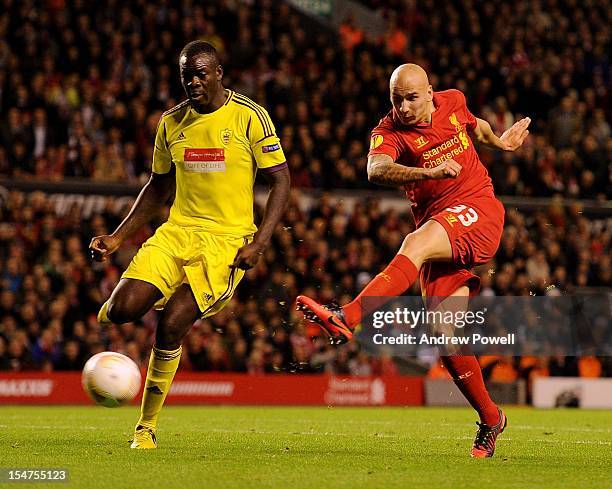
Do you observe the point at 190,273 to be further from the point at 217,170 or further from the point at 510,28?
the point at 510,28

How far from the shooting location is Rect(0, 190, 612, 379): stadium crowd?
52.7ft

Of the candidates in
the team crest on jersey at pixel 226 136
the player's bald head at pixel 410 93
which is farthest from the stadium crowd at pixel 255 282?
the player's bald head at pixel 410 93

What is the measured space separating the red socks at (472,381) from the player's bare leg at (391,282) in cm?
74

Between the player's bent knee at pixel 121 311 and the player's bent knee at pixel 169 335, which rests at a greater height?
the player's bent knee at pixel 121 311

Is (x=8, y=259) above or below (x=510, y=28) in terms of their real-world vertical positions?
below

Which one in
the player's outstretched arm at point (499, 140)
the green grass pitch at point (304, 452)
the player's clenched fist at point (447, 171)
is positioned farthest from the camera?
the player's outstretched arm at point (499, 140)

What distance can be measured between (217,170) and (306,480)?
2522 millimetres

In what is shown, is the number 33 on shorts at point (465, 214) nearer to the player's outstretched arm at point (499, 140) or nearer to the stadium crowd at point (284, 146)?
the player's outstretched arm at point (499, 140)

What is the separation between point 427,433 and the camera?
10.3 m

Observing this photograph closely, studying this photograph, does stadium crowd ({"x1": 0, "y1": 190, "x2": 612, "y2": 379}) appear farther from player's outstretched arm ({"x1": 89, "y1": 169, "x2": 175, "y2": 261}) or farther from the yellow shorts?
the yellow shorts

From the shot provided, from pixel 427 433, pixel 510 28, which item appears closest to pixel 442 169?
pixel 427 433

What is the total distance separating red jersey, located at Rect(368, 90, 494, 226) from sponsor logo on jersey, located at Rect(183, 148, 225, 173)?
1001 mm

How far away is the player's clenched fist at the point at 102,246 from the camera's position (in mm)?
8086

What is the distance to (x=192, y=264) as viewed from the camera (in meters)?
7.91
